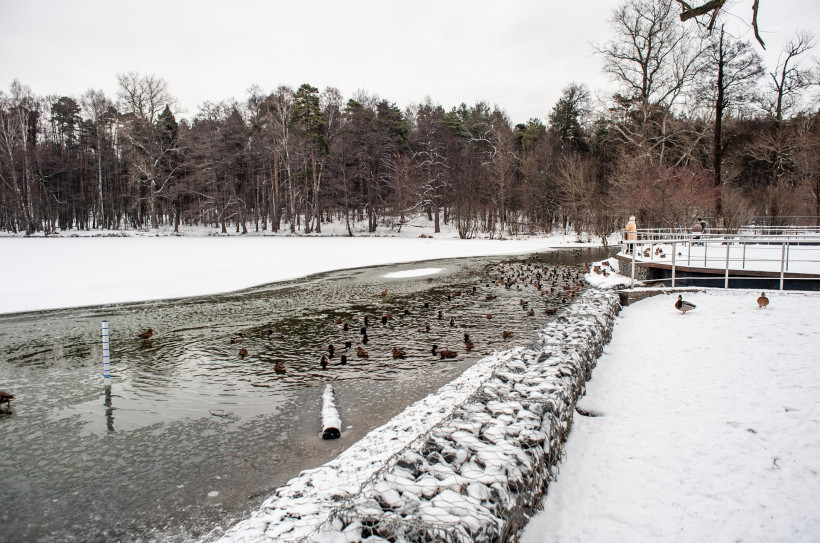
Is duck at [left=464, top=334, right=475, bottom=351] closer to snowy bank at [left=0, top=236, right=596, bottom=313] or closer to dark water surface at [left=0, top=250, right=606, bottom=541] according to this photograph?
dark water surface at [left=0, top=250, right=606, bottom=541]

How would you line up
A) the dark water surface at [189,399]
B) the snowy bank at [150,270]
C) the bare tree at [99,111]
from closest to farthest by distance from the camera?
the dark water surface at [189,399], the snowy bank at [150,270], the bare tree at [99,111]

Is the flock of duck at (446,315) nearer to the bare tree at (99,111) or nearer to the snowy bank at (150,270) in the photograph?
the snowy bank at (150,270)

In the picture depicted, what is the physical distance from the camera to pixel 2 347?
10.1 m

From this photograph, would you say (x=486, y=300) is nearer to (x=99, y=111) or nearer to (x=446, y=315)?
(x=446, y=315)

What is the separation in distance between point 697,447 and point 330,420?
164 inches

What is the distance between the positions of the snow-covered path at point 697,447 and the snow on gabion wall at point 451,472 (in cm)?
34

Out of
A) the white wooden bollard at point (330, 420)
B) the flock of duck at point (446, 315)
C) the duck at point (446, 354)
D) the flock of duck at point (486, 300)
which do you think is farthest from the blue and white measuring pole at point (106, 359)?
the duck at point (446, 354)

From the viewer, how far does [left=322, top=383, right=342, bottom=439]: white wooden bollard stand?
5.73 metres

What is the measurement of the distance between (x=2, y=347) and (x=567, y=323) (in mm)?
12193

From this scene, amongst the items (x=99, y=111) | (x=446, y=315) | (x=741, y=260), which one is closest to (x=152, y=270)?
(x=446, y=315)

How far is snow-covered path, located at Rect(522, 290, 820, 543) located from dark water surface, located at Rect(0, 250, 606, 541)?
272 cm

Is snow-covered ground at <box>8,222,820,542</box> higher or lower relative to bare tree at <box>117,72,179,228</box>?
lower

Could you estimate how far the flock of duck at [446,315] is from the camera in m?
9.30

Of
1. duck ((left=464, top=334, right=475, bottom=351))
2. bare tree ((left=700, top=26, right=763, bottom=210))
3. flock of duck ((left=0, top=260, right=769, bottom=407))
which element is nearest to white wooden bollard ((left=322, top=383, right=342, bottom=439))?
flock of duck ((left=0, top=260, right=769, bottom=407))
